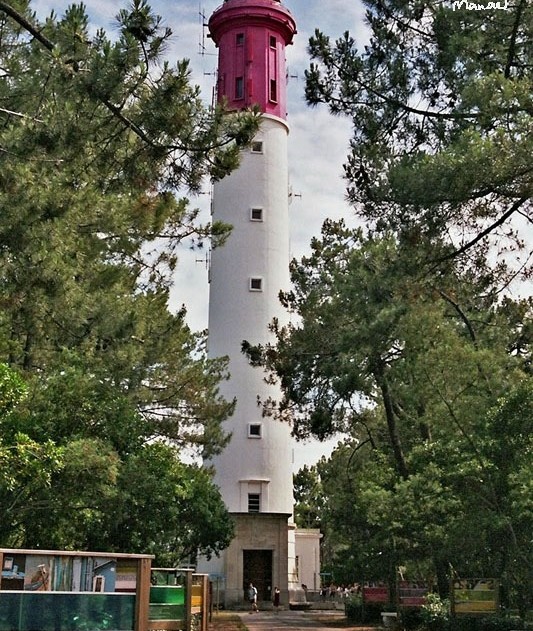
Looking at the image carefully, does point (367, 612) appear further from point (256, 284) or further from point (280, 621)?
point (256, 284)

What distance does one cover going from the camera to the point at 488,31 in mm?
9891

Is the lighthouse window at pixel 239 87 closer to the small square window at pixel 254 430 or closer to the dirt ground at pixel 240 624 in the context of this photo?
the small square window at pixel 254 430

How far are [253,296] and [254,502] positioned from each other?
7.12m

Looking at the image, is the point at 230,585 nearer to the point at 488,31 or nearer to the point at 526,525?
the point at 526,525

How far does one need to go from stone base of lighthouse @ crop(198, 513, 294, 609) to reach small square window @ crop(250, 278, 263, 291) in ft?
25.6

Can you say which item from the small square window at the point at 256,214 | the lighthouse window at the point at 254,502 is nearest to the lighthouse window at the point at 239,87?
the small square window at the point at 256,214

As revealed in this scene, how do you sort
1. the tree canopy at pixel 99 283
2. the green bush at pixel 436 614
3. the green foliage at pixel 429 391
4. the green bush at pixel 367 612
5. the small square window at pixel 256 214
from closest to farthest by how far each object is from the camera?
1. the tree canopy at pixel 99 283
2. the green foliage at pixel 429 391
3. the green bush at pixel 436 614
4. the green bush at pixel 367 612
5. the small square window at pixel 256 214

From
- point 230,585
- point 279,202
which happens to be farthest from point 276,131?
point 230,585

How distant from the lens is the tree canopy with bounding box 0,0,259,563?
782 cm

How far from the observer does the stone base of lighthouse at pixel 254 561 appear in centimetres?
2839

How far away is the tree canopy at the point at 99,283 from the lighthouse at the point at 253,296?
739 centimetres

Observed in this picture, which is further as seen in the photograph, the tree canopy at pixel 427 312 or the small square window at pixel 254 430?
the small square window at pixel 254 430

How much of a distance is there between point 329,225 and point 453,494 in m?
8.80

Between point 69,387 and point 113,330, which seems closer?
point 69,387
